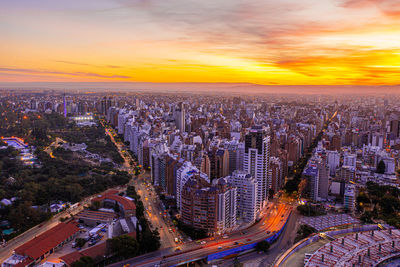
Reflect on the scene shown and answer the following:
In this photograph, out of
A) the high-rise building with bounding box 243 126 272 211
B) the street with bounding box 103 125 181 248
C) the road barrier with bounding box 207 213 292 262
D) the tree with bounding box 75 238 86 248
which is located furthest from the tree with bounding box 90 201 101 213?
the high-rise building with bounding box 243 126 272 211

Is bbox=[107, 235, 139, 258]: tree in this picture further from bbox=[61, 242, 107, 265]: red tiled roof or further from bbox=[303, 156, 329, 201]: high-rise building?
bbox=[303, 156, 329, 201]: high-rise building

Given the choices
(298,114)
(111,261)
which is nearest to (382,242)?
(111,261)

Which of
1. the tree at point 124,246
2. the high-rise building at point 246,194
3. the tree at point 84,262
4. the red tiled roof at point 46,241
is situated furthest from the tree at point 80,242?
the high-rise building at point 246,194

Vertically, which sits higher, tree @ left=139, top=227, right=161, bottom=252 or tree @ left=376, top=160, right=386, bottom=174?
tree @ left=376, top=160, right=386, bottom=174

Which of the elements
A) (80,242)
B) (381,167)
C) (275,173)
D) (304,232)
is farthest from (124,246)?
(381,167)

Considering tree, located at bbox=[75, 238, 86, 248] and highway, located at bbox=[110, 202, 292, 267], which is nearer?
highway, located at bbox=[110, 202, 292, 267]
